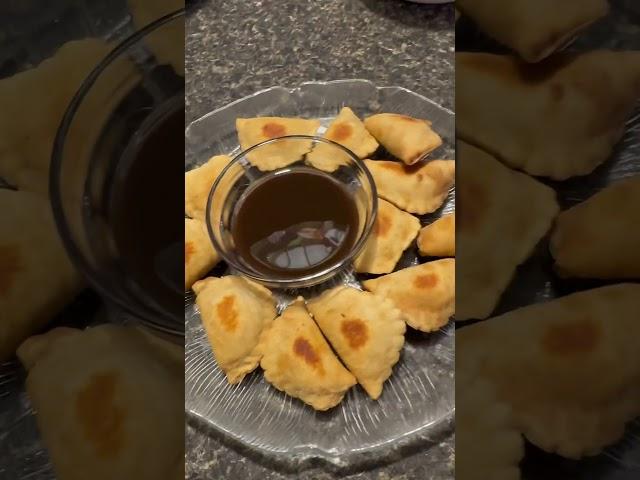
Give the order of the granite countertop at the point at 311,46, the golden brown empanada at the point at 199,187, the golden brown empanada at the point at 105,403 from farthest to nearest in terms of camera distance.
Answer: the granite countertop at the point at 311,46
the golden brown empanada at the point at 199,187
the golden brown empanada at the point at 105,403

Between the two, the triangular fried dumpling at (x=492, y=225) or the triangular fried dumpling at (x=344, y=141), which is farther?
the triangular fried dumpling at (x=344, y=141)

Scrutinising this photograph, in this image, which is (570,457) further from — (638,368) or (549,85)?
(549,85)

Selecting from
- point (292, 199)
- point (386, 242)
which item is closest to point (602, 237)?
point (386, 242)

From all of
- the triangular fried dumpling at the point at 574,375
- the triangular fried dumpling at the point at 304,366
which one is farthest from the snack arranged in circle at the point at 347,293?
the triangular fried dumpling at the point at 574,375

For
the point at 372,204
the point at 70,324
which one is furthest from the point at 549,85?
the point at 70,324

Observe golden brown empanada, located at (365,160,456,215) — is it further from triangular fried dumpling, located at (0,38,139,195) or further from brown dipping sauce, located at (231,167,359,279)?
triangular fried dumpling, located at (0,38,139,195)

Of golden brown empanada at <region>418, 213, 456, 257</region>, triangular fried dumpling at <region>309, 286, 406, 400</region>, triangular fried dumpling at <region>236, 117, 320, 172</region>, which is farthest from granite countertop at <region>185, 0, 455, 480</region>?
triangular fried dumpling at <region>309, 286, 406, 400</region>

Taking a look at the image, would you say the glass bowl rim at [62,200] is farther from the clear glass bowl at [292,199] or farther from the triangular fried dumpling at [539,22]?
the triangular fried dumpling at [539,22]
